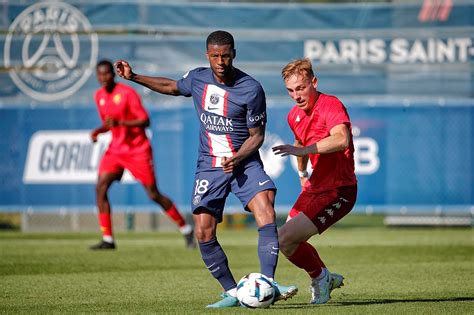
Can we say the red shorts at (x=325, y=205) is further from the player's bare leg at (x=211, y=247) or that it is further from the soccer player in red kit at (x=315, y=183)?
the player's bare leg at (x=211, y=247)

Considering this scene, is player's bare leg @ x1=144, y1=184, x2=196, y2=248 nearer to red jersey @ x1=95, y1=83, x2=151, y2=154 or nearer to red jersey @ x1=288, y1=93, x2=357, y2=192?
red jersey @ x1=95, y1=83, x2=151, y2=154

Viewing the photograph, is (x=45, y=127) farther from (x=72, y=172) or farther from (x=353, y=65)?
(x=353, y=65)

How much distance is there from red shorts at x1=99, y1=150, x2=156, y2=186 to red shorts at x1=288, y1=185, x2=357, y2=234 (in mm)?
6939

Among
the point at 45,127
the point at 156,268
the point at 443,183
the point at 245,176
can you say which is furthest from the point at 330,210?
the point at 45,127

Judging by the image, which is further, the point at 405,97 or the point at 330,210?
the point at 405,97

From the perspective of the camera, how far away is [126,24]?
21.5 meters

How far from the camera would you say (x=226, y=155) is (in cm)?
917

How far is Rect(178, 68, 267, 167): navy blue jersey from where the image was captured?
9.05m

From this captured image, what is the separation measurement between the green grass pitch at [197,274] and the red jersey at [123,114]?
147 cm

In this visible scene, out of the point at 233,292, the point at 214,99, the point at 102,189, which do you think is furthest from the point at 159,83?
the point at 102,189

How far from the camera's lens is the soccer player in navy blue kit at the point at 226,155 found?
29.2 feet

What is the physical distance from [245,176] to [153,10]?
12936 mm

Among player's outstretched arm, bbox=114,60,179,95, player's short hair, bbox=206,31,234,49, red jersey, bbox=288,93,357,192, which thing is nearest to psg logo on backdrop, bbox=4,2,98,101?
player's outstretched arm, bbox=114,60,179,95

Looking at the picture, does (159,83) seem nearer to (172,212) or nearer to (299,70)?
(299,70)
